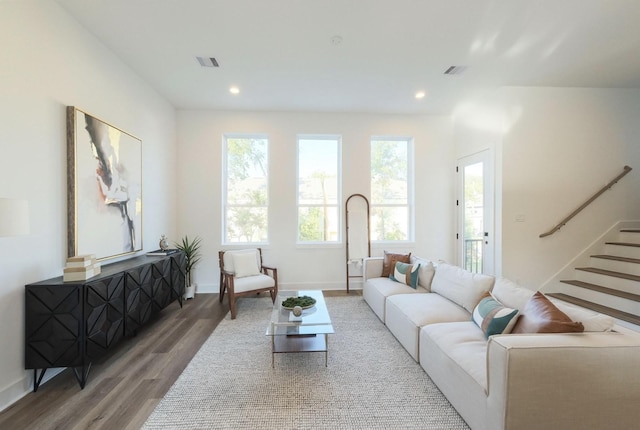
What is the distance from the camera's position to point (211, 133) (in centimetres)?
445

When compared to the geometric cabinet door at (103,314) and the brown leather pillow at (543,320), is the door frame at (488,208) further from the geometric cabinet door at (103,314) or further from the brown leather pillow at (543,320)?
the geometric cabinet door at (103,314)

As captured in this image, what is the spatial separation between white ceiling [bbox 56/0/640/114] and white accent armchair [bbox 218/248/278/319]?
243 cm

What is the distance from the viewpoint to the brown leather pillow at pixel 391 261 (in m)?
3.75

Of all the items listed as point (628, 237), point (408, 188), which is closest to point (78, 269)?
point (408, 188)

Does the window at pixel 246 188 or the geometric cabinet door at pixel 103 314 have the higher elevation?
the window at pixel 246 188

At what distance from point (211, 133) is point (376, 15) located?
3.21 metres

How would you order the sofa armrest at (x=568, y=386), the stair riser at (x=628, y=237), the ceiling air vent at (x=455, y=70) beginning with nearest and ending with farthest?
the sofa armrest at (x=568, y=386)
the ceiling air vent at (x=455, y=70)
the stair riser at (x=628, y=237)

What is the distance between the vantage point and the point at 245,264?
3.76m

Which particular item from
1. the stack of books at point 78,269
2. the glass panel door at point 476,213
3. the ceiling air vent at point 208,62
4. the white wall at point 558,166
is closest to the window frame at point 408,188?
the glass panel door at point 476,213

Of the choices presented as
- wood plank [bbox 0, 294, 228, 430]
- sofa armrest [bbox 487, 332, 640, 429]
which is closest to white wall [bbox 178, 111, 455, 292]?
wood plank [bbox 0, 294, 228, 430]

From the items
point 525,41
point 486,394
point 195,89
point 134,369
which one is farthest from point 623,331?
point 195,89

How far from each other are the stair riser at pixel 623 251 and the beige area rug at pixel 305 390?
353cm

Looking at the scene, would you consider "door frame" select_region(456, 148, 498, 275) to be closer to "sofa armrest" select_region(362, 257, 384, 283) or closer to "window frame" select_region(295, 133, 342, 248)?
"sofa armrest" select_region(362, 257, 384, 283)

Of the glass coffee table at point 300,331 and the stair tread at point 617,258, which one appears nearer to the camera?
the glass coffee table at point 300,331
